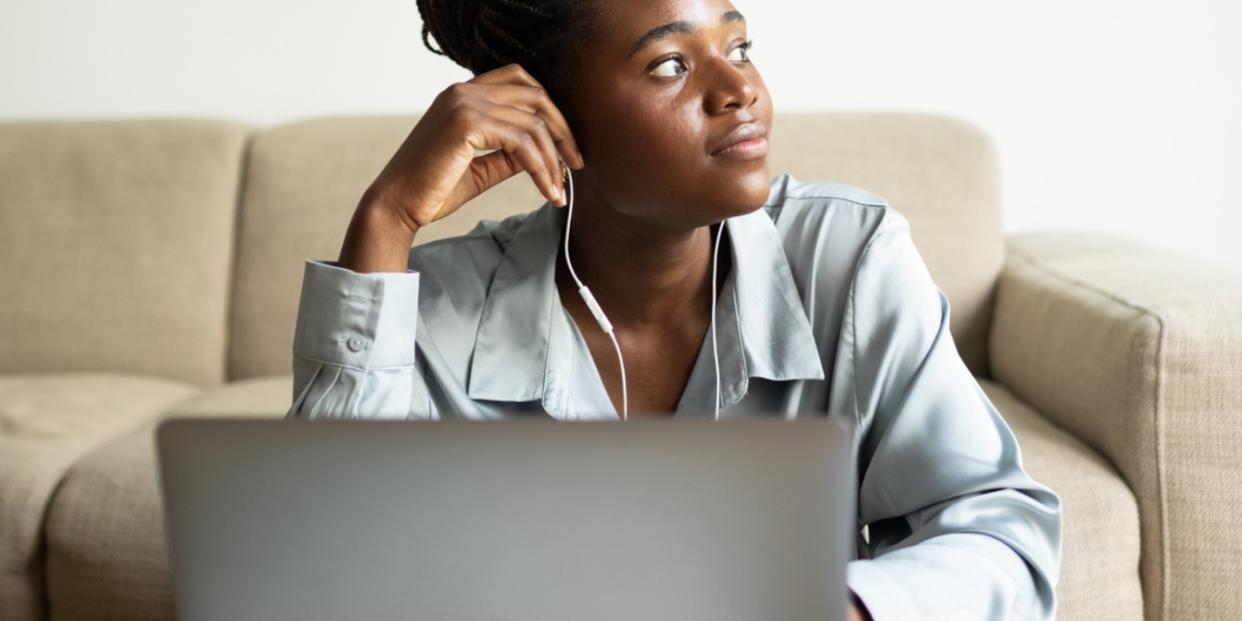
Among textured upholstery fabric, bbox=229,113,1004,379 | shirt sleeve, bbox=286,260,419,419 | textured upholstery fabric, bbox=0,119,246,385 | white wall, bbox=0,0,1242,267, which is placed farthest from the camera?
white wall, bbox=0,0,1242,267

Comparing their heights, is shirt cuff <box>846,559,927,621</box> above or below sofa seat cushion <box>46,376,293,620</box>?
above

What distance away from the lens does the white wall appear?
2.28 metres

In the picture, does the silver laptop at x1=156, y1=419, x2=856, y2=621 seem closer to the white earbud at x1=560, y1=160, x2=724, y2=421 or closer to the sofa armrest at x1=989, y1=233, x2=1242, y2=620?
the white earbud at x1=560, y1=160, x2=724, y2=421

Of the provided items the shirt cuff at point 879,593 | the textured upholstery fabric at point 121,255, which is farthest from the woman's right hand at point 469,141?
the textured upholstery fabric at point 121,255

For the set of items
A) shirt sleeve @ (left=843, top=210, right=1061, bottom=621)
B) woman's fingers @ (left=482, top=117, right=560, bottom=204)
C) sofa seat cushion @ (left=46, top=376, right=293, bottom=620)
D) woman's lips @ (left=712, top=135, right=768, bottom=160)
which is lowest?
sofa seat cushion @ (left=46, top=376, right=293, bottom=620)

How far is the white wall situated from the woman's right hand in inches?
48.6

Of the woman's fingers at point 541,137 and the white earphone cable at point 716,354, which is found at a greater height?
the woman's fingers at point 541,137

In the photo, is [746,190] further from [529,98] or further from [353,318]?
[353,318]

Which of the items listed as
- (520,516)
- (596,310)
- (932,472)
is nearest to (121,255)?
(596,310)

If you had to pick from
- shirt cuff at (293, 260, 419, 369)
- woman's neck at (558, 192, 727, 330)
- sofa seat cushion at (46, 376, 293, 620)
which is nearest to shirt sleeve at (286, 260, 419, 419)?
shirt cuff at (293, 260, 419, 369)

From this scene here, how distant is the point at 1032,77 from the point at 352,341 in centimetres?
169

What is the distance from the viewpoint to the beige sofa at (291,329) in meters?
1.39

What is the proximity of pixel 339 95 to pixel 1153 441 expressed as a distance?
171cm

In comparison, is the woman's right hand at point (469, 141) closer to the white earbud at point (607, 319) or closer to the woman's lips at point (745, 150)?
the white earbud at point (607, 319)
